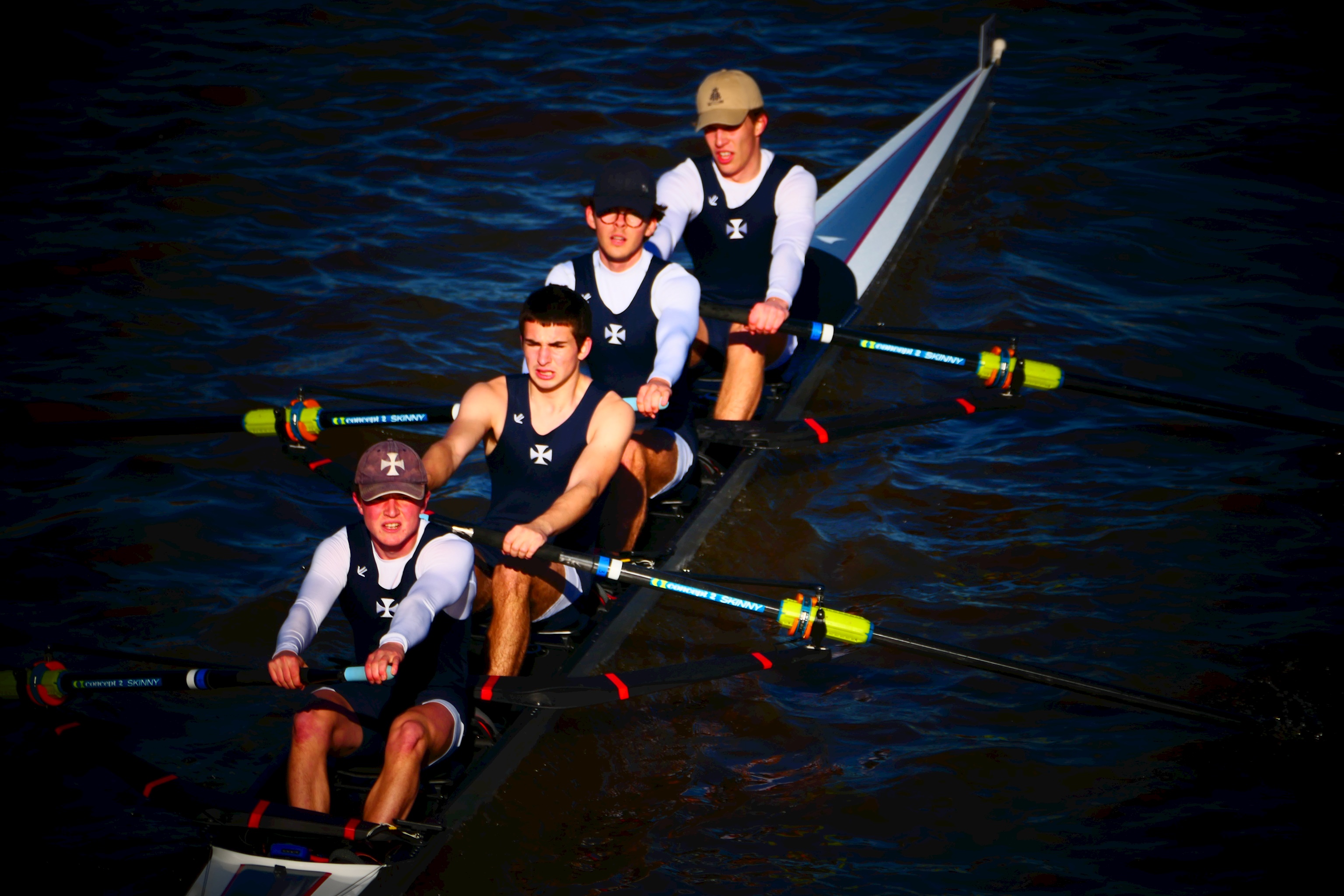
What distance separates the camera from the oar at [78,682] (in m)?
3.69

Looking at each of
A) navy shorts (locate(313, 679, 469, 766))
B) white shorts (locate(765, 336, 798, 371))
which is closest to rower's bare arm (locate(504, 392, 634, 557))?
navy shorts (locate(313, 679, 469, 766))

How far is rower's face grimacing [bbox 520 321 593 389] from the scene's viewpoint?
431cm

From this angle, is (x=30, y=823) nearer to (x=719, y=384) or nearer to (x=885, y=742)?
(x=885, y=742)

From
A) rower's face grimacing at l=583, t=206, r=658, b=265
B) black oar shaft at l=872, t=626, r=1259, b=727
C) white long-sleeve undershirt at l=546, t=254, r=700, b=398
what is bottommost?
A: black oar shaft at l=872, t=626, r=1259, b=727

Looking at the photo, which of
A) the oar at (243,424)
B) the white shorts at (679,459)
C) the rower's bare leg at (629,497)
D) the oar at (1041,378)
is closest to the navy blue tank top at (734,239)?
the oar at (1041,378)

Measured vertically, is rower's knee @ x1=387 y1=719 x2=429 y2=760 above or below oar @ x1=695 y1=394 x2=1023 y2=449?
below

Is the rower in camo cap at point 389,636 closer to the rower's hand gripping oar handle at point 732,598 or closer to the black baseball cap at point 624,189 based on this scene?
the rower's hand gripping oar handle at point 732,598

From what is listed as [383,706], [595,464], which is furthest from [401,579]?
[595,464]

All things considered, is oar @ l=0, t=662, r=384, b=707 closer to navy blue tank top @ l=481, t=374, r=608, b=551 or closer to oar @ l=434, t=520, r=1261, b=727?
oar @ l=434, t=520, r=1261, b=727

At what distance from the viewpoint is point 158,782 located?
3500 mm

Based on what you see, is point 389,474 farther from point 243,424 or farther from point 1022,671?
point 1022,671

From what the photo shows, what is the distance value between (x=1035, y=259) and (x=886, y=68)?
4.65 metres

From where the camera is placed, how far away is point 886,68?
42.7 feet

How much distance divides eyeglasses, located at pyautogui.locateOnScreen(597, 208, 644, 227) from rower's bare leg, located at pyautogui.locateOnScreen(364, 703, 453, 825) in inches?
96.6
